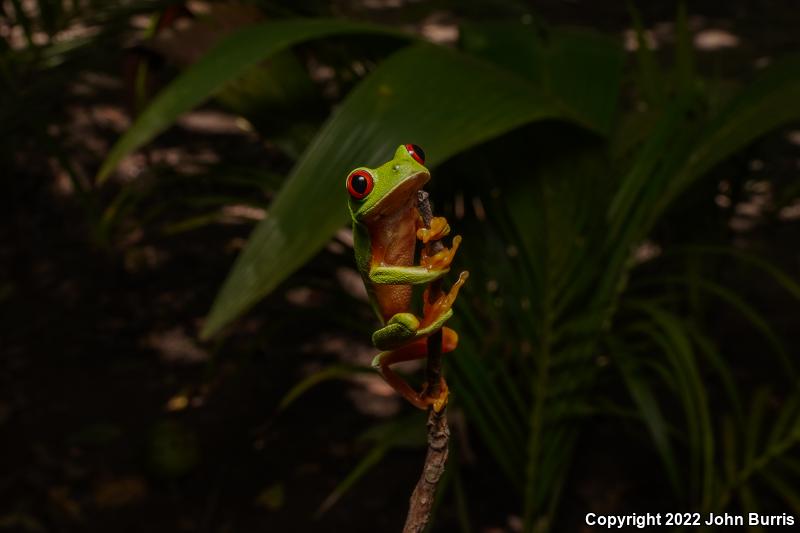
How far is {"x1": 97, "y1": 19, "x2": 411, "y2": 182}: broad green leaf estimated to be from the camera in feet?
4.90

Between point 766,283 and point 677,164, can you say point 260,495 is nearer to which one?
point 677,164

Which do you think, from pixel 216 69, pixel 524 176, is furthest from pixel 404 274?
pixel 524 176

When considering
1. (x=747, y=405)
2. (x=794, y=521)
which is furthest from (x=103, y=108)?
(x=794, y=521)

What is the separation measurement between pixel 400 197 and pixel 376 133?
0.94 meters

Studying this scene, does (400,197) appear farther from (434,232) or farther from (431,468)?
(431,468)

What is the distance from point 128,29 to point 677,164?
144 centimetres

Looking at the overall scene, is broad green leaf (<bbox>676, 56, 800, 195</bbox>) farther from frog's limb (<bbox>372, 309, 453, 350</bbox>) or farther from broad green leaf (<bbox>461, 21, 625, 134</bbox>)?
frog's limb (<bbox>372, 309, 453, 350</bbox>)

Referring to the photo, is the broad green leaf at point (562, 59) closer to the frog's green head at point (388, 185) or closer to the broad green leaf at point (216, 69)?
the broad green leaf at point (216, 69)

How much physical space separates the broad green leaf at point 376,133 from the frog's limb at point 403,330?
2.39 feet

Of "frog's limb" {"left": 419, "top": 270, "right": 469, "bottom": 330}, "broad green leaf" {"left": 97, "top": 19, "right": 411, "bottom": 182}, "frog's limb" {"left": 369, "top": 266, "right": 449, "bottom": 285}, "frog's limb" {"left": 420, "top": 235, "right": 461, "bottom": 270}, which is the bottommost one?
"broad green leaf" {"left": 97, "top": 19, "right": 411, "bottom": 182}

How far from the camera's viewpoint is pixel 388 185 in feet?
1.93

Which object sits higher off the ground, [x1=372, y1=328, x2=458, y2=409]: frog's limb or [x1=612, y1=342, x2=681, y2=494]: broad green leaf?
[x1=372, y1=328, x2=458, y2=409]: frog's limb

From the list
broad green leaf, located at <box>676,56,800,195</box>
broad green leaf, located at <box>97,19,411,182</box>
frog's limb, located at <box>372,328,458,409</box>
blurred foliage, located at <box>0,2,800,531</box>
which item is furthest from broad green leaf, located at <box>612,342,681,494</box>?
frog's limb, located at <box>372,328,458,409</box>

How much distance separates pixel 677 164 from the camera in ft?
5.80
